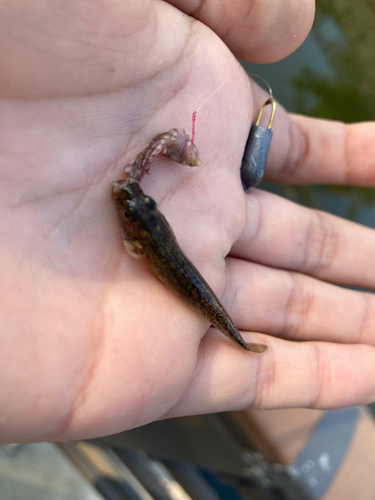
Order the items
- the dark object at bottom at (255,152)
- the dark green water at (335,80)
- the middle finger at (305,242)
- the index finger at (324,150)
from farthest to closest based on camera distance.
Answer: the dark green water at (335,80)
the index finger at (324,150)
the middle finger at (305,242)
the dark object at bottom at (255,152)

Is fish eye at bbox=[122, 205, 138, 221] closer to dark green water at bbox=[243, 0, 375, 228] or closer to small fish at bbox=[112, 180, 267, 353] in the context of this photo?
small fish at bbox=[112, 180, 267, 353]

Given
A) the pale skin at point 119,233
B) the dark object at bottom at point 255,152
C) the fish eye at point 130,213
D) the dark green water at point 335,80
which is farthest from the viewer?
the dark green water at point 335,80

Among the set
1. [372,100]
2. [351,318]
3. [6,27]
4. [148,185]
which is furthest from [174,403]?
[372,100]

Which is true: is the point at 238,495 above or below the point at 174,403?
below

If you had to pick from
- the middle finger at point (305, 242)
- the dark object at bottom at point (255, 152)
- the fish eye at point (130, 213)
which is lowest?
the middle finger at point (305, 242)

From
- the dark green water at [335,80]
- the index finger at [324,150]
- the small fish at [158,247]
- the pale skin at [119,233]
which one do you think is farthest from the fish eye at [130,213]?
the dark green water at [335,80]

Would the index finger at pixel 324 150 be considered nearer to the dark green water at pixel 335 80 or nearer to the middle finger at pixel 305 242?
the middle finger at pixel 305 242

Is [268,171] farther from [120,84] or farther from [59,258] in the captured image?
[59,258]

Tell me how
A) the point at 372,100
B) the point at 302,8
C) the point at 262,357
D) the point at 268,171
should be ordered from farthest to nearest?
1. the point at 372,100
2. the point at 268,171
3. the point at 262,357
4. the point at 302,8
